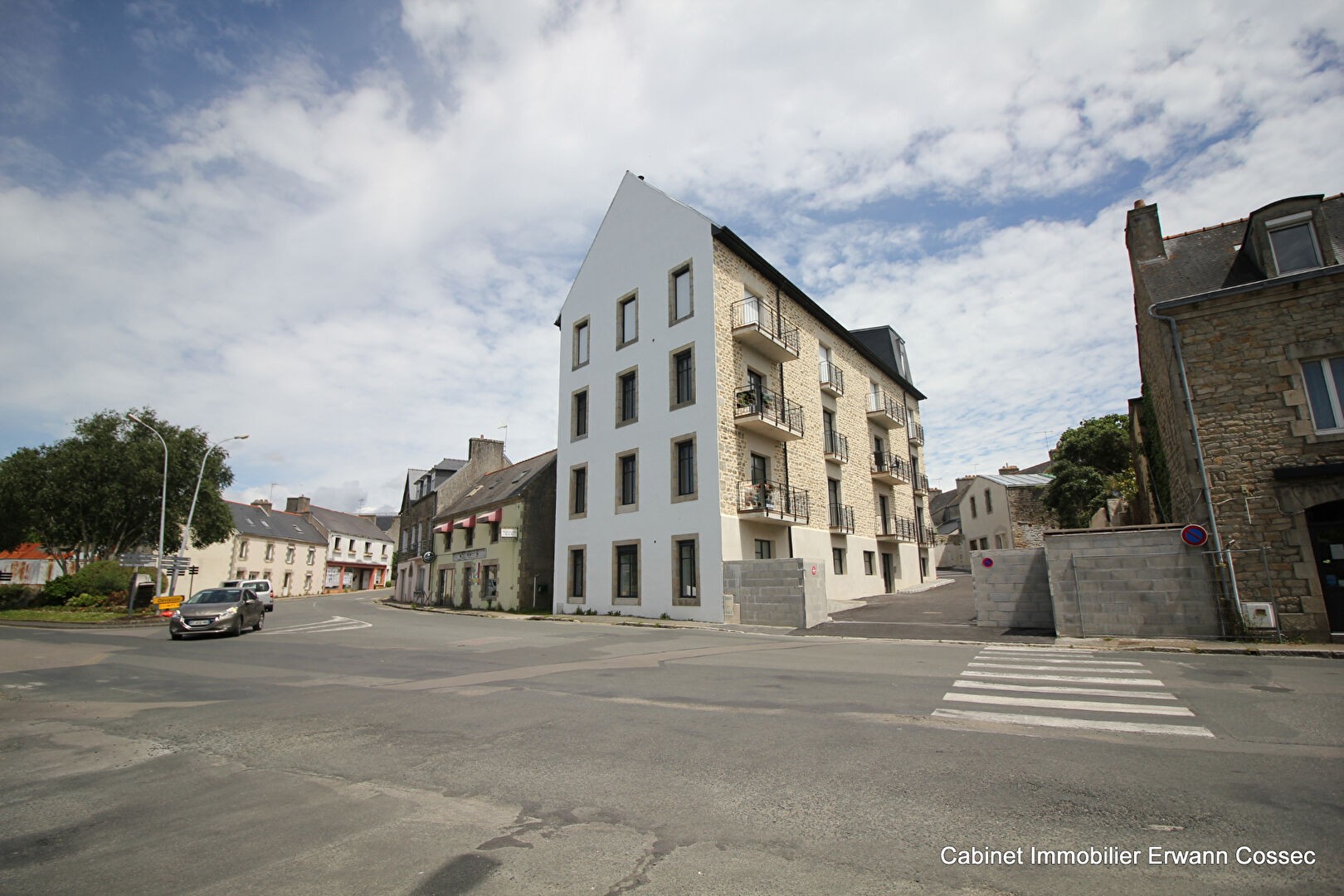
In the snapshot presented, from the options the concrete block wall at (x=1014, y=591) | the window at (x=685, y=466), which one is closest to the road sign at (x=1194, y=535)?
the concrete block wall at (x=1014, y=591)

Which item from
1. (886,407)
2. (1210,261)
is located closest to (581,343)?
(886,407)

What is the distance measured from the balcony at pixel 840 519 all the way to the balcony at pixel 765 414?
4.36m

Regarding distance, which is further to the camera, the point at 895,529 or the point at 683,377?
the point at 895,529

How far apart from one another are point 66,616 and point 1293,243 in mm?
39287

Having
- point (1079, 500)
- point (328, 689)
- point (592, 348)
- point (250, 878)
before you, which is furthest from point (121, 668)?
point (1079, 500)

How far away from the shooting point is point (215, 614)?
56.8 ft

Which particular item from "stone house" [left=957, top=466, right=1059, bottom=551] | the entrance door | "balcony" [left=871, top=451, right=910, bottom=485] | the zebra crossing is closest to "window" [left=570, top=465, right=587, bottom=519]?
"balcony" [left=871, top=451, right=910, bottom=485]

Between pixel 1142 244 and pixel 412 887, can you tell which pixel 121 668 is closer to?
pixel 412 887

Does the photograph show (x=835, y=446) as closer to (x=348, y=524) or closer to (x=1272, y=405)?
(x=1272, y=405)

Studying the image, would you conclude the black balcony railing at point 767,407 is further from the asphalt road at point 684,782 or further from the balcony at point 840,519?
the asphalt road at point 684,782

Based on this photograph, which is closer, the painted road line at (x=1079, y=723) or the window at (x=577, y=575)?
the painted road line at (x=1079, y=723)

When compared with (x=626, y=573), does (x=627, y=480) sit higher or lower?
higher

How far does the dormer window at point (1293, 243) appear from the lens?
44.5 feet

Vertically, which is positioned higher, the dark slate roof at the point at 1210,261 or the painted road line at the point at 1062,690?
the dark slate roof at the point at 1210,261
